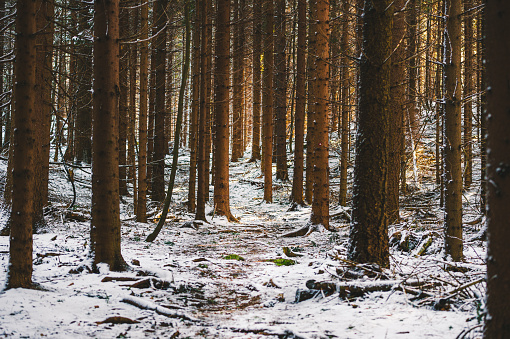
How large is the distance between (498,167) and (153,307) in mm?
3830

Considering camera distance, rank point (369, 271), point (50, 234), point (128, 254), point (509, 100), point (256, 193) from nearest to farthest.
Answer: point (509, 100) → point (369, 271) → point (128, 254) → point (50, 234) → point (256, 193)

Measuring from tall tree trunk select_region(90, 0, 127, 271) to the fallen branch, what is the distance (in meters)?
1.35

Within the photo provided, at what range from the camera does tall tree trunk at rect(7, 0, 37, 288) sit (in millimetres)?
4266

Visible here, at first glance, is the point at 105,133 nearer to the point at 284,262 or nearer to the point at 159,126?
the point at 284,262

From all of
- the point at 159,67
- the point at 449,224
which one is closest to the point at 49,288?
the point at 449,224

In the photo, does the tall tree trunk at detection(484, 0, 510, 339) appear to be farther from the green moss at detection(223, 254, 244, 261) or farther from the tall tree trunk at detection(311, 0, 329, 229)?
the tall tree trunk at detection(311, 0, 329, 229)

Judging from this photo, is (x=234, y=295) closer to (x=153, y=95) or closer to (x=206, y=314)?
(x=206, y=314)

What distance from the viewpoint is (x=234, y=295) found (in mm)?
5438

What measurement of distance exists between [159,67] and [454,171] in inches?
464

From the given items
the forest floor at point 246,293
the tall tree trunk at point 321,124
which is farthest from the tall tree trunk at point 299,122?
the forest floor at point 246,293

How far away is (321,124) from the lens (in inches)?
412

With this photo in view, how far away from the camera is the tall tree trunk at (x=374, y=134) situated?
5.36 meters

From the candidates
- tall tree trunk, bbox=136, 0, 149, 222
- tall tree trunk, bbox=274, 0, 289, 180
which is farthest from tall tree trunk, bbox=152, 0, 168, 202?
tall tree trunk, bbox=274, 0, 289, 180

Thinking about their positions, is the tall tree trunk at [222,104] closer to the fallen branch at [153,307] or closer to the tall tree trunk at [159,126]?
the tall tree trunk at [159,126]
